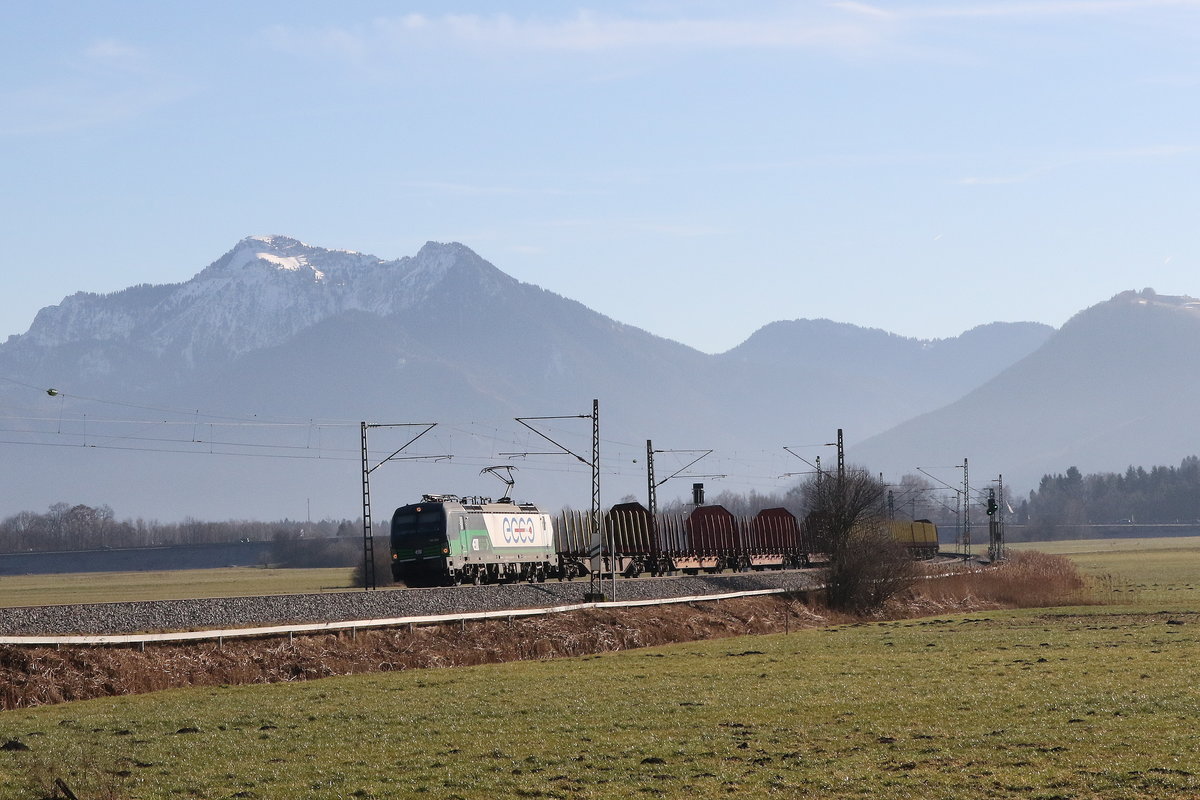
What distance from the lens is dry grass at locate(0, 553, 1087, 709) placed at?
3628 cm

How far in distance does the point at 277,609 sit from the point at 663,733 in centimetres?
2497

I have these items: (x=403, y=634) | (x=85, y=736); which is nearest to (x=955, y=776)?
(x=85, y=736)

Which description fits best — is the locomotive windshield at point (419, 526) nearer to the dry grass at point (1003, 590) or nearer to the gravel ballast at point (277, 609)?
the gravel ballast at point (277, 609)

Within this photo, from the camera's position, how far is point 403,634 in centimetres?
4662

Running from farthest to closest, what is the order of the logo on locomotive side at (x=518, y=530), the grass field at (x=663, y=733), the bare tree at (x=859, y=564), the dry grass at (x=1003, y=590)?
the dry grass at (x=1003, y=590) → the logo on locomotive side at (x=518, y=530) → the bare tree at (x=859, y=564) → the grass field at (x=663, y=733)

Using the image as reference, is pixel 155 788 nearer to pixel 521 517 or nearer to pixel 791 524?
pixel 521 517

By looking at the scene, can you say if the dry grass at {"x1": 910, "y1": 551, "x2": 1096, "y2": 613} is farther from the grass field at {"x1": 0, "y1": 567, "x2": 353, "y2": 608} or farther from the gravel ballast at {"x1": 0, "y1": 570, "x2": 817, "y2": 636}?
the grass field at {"x1": 0, "y1": 567, "x2": 353, "y2": 608}

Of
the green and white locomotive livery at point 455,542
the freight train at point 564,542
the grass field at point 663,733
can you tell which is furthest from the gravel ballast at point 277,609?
the grass field at point 663,733

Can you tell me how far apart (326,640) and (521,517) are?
119 ft

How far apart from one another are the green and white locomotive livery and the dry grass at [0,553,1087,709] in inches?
510

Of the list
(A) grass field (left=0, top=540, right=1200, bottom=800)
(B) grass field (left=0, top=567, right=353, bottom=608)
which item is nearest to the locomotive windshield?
(B) grass field (left=0, top=567, right=353, bottom=608)

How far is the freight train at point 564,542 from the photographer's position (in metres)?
70.7

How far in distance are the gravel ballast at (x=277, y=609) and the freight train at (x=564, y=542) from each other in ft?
13.2

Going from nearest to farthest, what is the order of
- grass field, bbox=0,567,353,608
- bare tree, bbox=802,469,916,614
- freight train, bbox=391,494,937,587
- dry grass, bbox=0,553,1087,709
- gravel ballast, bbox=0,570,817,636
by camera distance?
dry grass, bbox=0,553,1087,709 → gravel ballast, bbox=0,570,817,636 → freight train, bbox=391,494,937,587 → bare tree, bbox=802,469,916,614 → grass field, bbox=0,567,353,608
